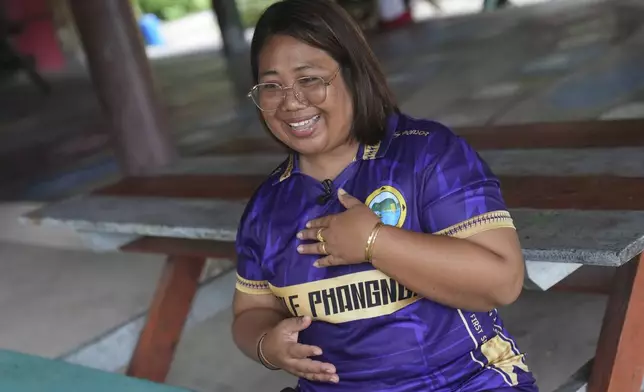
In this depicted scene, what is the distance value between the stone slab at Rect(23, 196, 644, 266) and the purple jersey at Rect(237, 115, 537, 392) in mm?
207

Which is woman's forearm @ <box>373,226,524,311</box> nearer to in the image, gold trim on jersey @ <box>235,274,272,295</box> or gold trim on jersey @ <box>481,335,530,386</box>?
gold trim on jersey @ <box>481,335,530,386</box>

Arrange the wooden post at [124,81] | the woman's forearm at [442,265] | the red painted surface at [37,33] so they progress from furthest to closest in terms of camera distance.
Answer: the red painted surface at [37,33] → the wooden post at [124,81] → the woman's forearm at [442,265]

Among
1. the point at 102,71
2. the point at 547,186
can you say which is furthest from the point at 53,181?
the point at 547,186

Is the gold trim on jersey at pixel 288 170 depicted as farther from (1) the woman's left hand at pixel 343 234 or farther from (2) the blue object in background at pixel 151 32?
(2) the blue object in background at pixel 151 32

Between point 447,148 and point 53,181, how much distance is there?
4.55 m

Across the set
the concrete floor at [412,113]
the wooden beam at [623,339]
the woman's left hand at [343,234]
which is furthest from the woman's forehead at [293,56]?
the concrete floor at [412,113]

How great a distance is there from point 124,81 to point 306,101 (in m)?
2.10

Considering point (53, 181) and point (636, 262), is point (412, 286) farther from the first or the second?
point (53, 181)

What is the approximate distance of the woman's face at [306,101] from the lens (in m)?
1.37

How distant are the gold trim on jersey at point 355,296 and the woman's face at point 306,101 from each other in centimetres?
24

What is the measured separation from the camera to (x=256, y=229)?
1489 mm

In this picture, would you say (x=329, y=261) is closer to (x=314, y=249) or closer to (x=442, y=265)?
(x=314, y=249)

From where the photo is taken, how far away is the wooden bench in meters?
1.64

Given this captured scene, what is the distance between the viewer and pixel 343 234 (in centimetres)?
130
